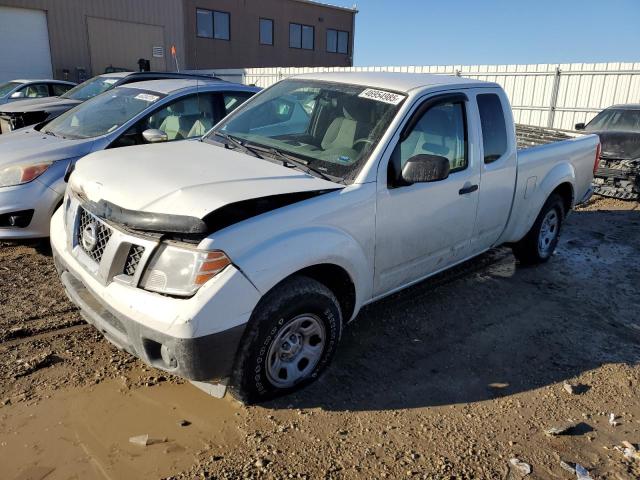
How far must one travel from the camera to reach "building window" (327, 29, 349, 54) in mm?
38469

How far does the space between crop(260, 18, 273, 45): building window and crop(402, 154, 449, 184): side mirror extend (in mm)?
33643

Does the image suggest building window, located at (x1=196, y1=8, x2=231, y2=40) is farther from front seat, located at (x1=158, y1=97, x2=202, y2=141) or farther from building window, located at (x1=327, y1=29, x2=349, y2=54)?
front seat, located at (x1=158, y1=97, x2=202, y2=141)

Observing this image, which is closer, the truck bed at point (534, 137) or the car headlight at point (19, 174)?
the car headlight at point (19, 174)

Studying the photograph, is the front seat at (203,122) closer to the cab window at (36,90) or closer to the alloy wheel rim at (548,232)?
the alloy wheel rim at (548,232)

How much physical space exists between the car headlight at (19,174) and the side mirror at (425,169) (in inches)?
139

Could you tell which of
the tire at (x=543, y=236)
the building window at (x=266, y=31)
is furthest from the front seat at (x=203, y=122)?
the building window at (x=266, y=31)

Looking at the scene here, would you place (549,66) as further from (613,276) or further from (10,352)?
(10,352)

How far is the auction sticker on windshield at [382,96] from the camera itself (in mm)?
3605

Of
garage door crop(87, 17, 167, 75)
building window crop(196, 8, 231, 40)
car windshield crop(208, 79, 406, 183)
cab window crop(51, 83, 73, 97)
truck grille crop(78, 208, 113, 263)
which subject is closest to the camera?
truck grille crop(78, 208, 113, 263)

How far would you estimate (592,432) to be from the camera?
3.10m

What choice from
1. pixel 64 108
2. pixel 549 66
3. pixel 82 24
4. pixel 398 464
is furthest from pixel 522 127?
pixel 82 24

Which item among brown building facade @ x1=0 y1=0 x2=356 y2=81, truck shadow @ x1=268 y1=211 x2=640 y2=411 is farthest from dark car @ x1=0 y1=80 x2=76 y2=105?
brown building facade @ x1=0 y1=0 x2=356 y2=81

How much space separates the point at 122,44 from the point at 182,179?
27.5m

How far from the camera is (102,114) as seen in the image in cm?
589
